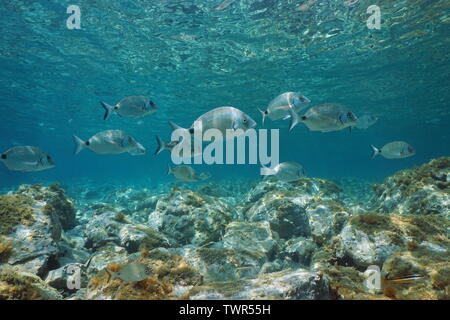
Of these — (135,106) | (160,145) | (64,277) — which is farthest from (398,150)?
(64,277)

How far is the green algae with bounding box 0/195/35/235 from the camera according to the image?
16.7ft

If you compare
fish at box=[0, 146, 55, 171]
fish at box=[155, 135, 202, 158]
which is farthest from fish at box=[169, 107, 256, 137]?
fish at box=[0, 146, 55, 171]

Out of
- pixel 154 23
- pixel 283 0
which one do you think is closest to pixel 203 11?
pixel 154 23

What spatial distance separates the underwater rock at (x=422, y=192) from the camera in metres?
7.03

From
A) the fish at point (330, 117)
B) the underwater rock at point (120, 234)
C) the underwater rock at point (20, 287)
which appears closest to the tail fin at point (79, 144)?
the underwater rock at point (20, 287)

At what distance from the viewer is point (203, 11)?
1403cm

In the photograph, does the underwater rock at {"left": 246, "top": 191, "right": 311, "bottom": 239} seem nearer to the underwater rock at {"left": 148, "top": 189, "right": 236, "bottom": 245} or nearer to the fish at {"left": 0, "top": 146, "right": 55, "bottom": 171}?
the underwater rock at {"left": 148, "top": 189, "right": 236, "bottom": 245}

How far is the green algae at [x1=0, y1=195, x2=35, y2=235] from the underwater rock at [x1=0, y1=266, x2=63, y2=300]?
2.03 m

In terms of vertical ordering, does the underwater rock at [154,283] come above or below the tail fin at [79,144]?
below

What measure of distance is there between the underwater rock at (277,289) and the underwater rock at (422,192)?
587 centimetres

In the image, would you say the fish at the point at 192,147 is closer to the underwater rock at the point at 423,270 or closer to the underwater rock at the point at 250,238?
the underwater rock at the point at 250,238
